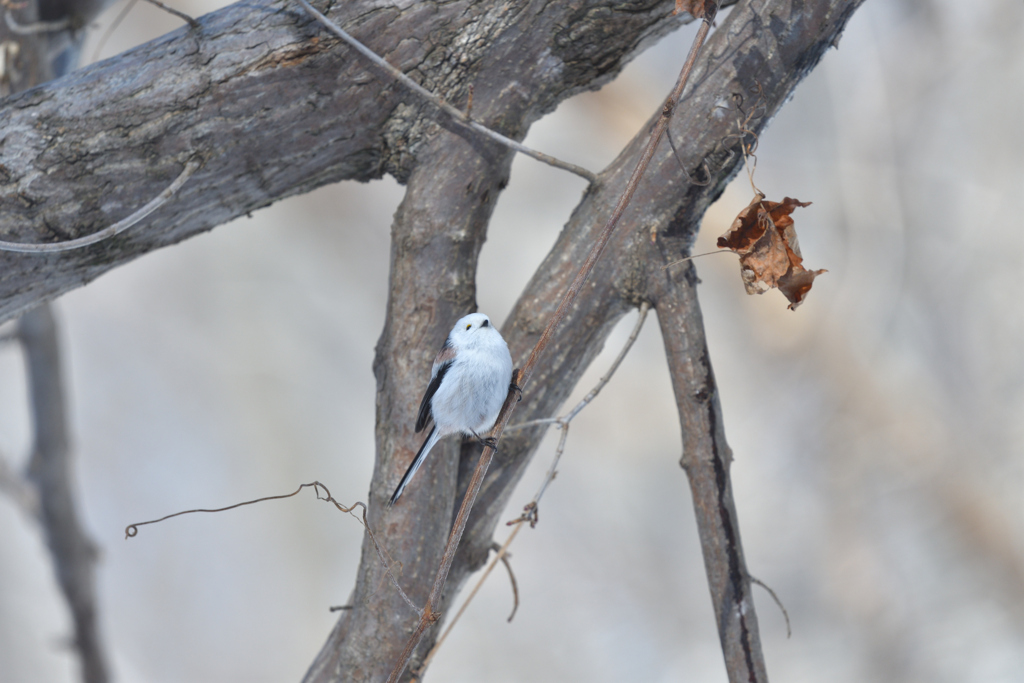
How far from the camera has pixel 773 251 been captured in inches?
25.6

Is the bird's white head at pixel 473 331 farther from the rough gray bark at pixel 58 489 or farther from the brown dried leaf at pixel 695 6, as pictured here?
the rough gray bark at pixel 58 489

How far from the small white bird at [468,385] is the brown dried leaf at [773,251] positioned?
287 mm

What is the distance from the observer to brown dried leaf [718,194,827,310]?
64 cm

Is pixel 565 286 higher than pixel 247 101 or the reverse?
the reverse

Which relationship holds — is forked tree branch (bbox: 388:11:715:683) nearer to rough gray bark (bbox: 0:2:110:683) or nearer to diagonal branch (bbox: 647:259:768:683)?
diagonal branch (bbox: 647:259:768:683)

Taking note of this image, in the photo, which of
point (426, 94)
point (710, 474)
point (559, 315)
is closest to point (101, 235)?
point (426, 94)

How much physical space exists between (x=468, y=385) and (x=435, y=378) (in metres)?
0.07

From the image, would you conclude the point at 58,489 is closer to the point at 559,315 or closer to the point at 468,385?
the point at 468,385

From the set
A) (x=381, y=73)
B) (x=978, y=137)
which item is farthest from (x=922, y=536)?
(x=381, y=73)

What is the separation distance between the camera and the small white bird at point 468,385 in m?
0.70

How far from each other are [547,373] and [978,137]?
2.77m

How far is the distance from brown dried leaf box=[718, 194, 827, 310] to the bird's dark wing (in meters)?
0.35

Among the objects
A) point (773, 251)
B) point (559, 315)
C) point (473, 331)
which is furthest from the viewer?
point (473, 331)

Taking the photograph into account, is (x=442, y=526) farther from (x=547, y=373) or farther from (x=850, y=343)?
(x=850, y=343)
